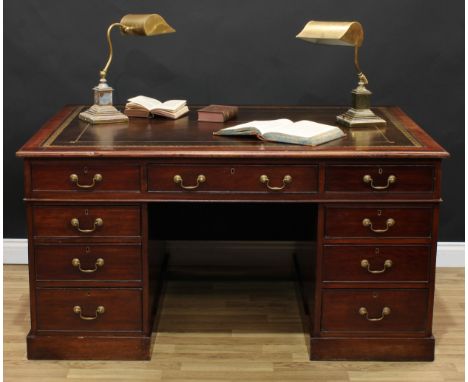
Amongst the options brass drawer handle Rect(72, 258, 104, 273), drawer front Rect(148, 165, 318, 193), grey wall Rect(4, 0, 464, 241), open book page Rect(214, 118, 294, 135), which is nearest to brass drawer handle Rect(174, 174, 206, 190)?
drawer front Rect(148, 165, 318, 193)

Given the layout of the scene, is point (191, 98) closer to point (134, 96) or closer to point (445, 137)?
point (134, 96)

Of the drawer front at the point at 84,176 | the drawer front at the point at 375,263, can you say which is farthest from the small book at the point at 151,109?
the drawer front at the point at 375,263

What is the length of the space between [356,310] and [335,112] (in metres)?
0.95

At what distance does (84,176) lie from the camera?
3385 mm

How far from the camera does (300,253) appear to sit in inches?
165

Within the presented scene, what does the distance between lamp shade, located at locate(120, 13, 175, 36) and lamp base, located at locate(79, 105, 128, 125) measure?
32cm

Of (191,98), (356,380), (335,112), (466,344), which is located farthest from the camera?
(191,98)

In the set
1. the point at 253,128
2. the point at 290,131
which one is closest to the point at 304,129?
the point at 290,131

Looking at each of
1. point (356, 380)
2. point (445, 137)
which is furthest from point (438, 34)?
point (356, 380)

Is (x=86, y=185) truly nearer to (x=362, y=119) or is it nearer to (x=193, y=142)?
(x=193, y=142)

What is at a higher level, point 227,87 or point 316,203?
point 227,87

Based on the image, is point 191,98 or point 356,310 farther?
point 191,98

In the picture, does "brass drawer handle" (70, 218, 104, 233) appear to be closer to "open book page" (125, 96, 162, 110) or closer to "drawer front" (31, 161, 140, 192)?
"drawer front" (31, 161, 140, 192)

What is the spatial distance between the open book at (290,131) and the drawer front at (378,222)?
266mm
